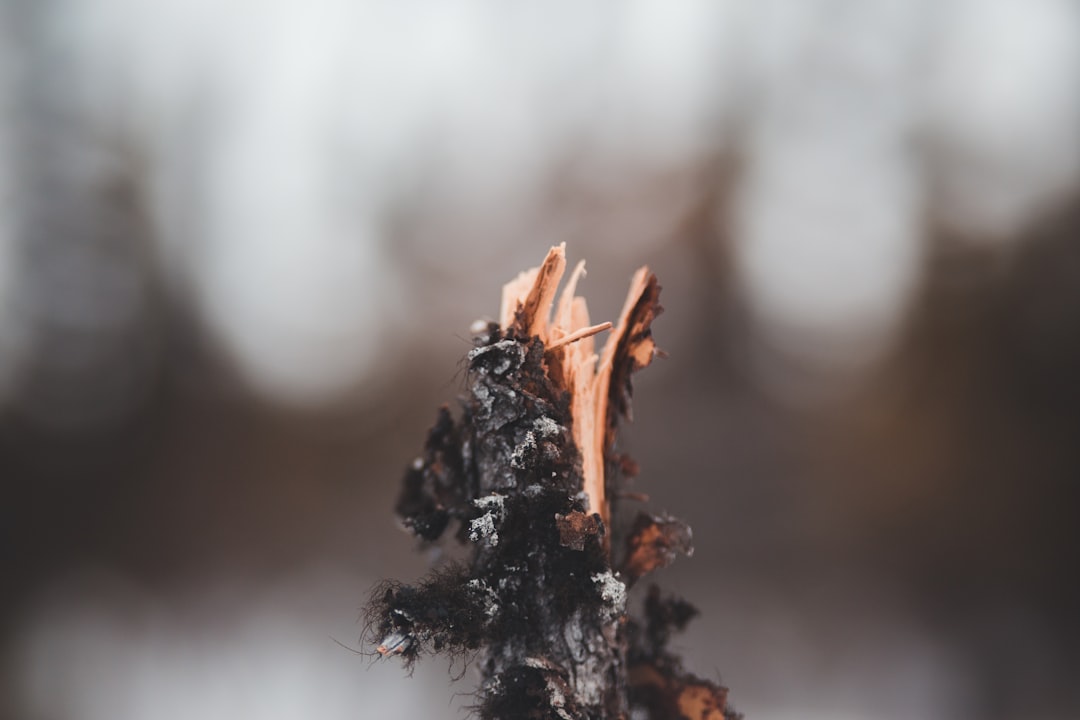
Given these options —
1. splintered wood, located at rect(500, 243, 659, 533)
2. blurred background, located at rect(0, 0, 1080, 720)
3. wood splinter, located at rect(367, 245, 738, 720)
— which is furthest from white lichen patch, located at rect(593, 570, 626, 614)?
blurred background, located at rect(0, 0, 1080, 720)

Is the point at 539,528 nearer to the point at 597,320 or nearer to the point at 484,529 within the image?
the point at 484,529

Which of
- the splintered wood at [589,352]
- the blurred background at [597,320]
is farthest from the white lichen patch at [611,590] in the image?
the blurred background at [597,320]

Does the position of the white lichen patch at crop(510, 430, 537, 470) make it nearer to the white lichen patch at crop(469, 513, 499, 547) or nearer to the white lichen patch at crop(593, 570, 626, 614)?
the white lichen patch at crop(469, 513, 499, 547)

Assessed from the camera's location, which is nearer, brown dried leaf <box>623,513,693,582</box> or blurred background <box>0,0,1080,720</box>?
brown dried leaf <box>623,513,693,582</box>

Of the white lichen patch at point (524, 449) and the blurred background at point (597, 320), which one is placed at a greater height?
the blurred background at point (597, 320)

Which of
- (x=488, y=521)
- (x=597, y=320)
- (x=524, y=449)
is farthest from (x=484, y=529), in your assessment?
(x=597, y=320)

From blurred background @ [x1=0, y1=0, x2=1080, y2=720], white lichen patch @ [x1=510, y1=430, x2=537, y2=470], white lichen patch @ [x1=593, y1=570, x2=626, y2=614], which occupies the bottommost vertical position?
white lichen patch @ [x1=593, y1=570, x2=626, y2=614]

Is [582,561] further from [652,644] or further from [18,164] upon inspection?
[18,164]

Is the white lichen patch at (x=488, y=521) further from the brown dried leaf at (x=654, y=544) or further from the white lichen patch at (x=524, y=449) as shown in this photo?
the brown dried leaf at (x=654, y=544)

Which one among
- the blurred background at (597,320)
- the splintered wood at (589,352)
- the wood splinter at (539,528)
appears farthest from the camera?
the blurred background at (597,320)
